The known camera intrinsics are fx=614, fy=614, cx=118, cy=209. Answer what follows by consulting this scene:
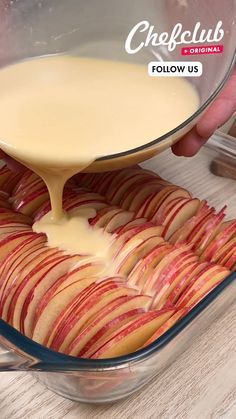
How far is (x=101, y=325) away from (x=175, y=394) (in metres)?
0.16

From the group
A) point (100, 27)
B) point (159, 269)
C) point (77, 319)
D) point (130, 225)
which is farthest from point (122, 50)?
point (77, 319)

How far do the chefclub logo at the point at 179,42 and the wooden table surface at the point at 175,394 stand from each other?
46 cm

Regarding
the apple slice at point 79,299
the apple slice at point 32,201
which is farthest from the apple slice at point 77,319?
the apple slice at point 32,201

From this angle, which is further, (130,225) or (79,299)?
(130,225)

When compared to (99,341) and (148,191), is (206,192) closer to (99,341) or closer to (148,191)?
(148,191)

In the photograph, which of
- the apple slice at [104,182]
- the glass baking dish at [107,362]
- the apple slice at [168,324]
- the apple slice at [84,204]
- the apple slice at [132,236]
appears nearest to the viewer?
the glass baking dish at [107,362]

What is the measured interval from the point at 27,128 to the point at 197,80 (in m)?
0.33

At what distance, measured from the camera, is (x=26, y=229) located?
109 cm

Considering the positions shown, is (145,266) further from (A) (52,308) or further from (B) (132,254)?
(A) (52,308)

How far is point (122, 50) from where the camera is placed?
115cm

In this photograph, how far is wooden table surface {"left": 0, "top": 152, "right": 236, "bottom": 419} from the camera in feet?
2.81

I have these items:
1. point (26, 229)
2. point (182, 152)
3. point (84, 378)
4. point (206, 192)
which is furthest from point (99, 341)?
point (206, 192)

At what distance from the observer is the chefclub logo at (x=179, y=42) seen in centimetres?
109

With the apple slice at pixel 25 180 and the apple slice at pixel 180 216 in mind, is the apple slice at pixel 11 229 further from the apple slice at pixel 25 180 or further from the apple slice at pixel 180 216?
the apple slice at pixel 180 216
